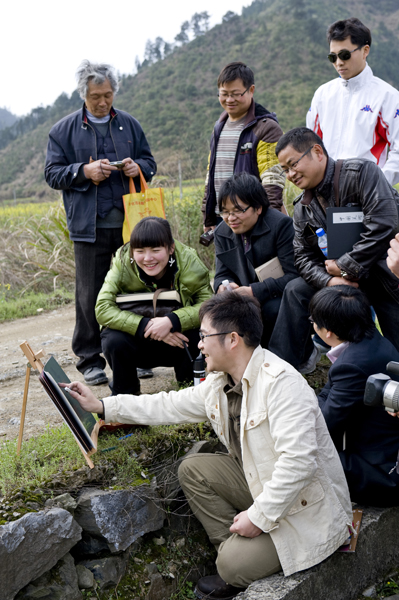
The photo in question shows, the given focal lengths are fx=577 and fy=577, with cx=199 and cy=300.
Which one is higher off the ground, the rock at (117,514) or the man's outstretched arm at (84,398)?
the man's outstretched arm at (84,398)

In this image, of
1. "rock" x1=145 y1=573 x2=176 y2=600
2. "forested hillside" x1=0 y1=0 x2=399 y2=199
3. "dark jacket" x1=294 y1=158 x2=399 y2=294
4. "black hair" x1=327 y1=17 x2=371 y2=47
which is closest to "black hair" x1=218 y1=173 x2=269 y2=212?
"dark jacket" x1=294 y1=158 x2=399 y2=294

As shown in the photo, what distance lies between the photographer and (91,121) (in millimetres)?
3979

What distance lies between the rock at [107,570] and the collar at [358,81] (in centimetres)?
310

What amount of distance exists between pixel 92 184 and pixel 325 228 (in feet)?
5.35

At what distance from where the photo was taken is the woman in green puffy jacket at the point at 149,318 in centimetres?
328

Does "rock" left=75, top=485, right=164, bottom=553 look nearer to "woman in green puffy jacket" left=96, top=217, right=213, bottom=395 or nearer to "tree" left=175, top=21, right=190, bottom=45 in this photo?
"woman in green puffy jacket" left=96, top=217, right=213, bottom=395

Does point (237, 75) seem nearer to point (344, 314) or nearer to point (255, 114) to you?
point (255, 114)

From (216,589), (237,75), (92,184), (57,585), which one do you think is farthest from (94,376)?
(237,75)

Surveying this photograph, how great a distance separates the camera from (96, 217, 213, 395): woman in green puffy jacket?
3281 mm

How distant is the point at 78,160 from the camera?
13.1 feet

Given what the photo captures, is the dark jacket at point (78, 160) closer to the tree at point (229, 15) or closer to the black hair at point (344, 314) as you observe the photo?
the black hair at point (344, 314)

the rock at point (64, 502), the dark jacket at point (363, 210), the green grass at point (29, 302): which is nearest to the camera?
the rock at point (64, 502)

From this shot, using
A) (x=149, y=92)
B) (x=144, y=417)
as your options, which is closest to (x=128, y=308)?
(x=144, y=417)

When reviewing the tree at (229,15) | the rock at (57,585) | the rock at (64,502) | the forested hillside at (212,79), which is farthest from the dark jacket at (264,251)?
the tree at (229,15)
